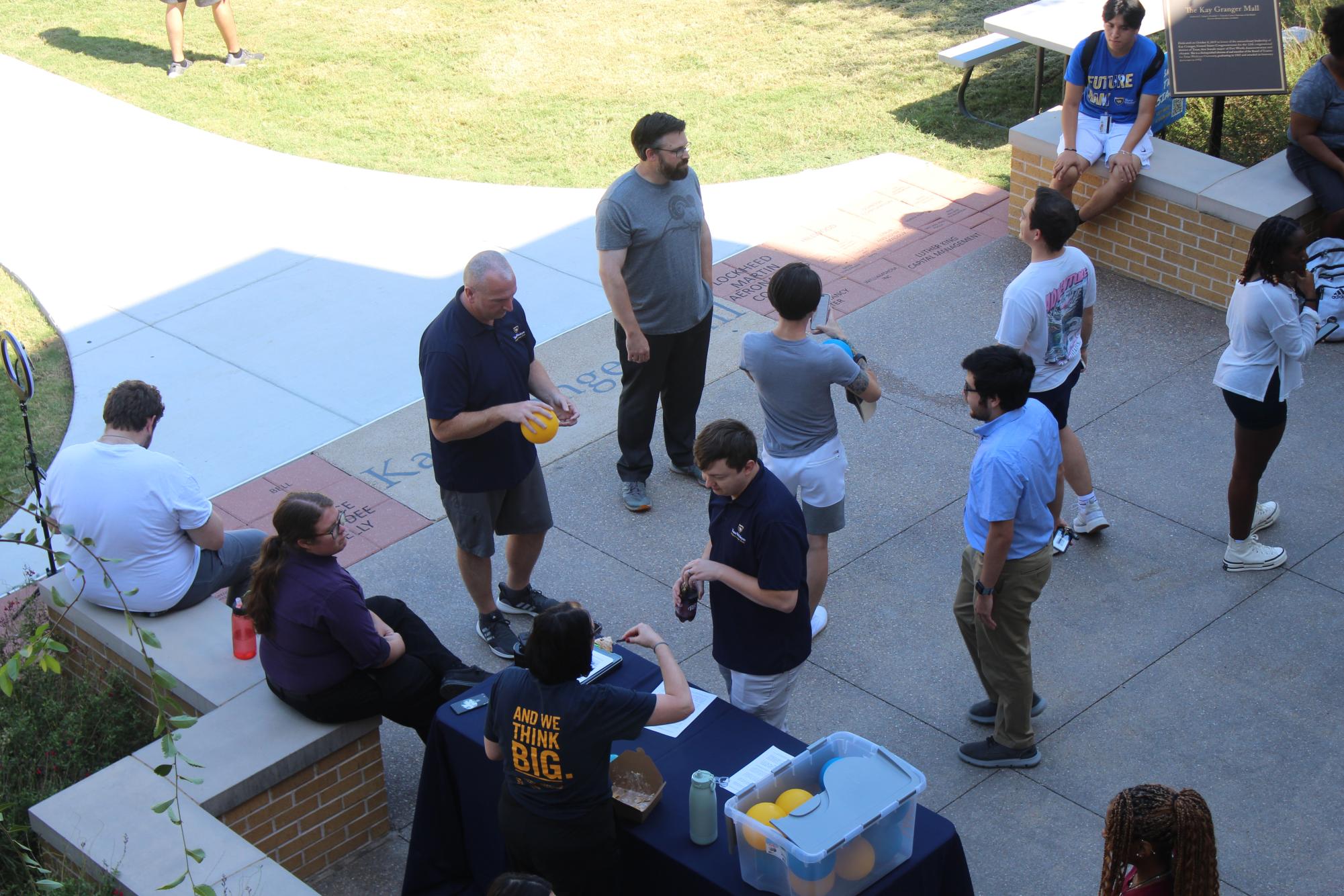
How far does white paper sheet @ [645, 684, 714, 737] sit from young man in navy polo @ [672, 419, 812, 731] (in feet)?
0.70

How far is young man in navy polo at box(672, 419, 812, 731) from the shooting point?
4.39m

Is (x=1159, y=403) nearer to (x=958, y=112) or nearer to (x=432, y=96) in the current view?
(x=958, y=112)

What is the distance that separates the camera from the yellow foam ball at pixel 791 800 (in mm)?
3807

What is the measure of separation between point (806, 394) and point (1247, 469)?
7.32 ft

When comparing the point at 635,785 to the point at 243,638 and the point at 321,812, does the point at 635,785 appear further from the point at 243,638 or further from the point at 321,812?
the point at 243,638

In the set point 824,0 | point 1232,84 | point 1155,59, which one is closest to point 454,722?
point 1155,59

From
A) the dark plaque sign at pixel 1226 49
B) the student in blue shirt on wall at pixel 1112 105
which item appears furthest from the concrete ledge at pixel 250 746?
the dark plaque sign at pixel 1226 49

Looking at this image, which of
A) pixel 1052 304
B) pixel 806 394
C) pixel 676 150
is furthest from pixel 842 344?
pixel 676 150

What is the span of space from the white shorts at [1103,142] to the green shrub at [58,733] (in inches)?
265

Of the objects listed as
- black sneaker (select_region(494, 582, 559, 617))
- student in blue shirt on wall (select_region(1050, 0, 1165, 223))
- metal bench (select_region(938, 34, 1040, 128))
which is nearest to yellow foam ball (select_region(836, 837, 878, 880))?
black sneaker (select_region(494, 582, 559, 617))

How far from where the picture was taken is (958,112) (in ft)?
39.0

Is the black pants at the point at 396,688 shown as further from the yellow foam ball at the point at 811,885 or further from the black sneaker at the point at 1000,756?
the black sneaker at the point at 1000,756

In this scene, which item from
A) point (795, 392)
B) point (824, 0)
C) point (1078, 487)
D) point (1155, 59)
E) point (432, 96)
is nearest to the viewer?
point (795, 392)

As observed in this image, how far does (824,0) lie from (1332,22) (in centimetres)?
835
